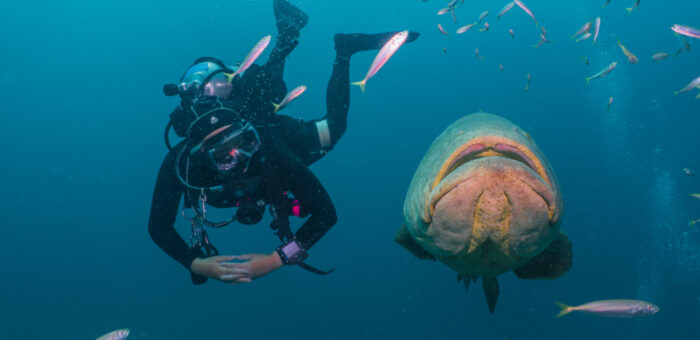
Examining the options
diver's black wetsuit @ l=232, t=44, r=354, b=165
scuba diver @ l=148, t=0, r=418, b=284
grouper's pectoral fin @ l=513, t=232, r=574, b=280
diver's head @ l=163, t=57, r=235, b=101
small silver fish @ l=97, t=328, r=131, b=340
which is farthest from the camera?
diver's black wetsuit @ l=232, t=44, r=354, b=165

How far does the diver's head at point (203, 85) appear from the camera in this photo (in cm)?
457

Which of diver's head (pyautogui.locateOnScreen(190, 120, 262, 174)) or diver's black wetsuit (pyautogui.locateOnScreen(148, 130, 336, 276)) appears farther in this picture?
diver's black wetsuit (pyautogui.locateOnScreen(148, 130, 336, 276))

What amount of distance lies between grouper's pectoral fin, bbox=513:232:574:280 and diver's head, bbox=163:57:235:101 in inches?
166

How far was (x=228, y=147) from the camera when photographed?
3.54 metres

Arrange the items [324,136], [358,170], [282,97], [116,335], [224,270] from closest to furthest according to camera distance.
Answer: [224,270] < [116,335] < [324,136] < [282,97] < [358,170]

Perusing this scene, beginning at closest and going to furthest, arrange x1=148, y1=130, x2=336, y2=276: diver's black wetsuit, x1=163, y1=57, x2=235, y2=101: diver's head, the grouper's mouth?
the grouper's mouth, x1=148, y1=130, x2=336, y2=276: diver's black wetsuit, x1=163, y1=57, x2=235, y2=101: diver's head

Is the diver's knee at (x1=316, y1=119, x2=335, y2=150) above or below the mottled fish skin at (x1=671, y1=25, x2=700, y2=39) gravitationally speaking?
above

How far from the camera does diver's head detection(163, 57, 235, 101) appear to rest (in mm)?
4566

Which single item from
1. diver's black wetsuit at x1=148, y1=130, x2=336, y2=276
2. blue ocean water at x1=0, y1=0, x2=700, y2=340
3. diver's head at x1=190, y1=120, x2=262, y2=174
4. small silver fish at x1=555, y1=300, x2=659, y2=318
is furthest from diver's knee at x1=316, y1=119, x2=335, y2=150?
blue ocean water at x1=0, y1=0, x2=700, y2=340

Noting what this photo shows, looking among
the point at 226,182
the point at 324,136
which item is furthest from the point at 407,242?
the point at 324,136

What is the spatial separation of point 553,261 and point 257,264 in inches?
114

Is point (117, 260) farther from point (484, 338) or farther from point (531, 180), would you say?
point (531, 180)

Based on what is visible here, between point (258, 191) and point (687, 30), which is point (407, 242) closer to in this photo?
point (258, 191)

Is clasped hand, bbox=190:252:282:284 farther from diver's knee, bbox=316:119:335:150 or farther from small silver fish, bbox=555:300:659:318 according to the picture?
small silver fish, bbox=555:300:659:318
